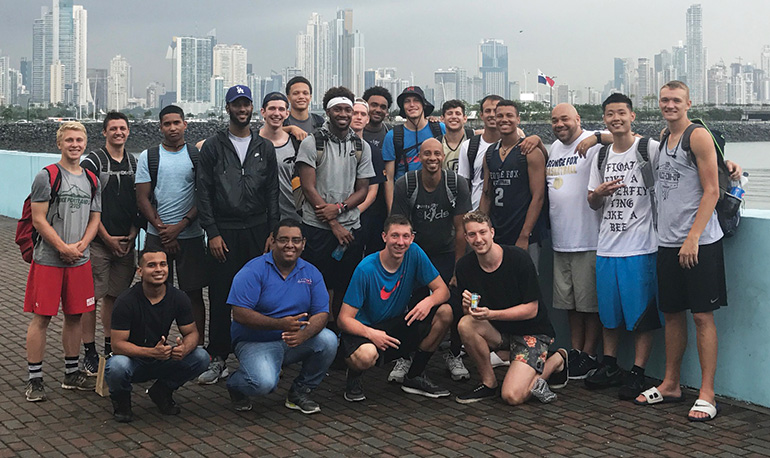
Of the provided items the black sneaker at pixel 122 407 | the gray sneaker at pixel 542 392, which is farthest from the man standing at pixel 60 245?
the gray sneaker at pixel 542 392

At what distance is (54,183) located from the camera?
19.5 feet

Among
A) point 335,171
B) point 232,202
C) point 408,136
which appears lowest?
point 232,202

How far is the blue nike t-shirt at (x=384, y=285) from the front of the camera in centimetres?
602

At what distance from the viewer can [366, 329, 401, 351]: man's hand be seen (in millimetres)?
5902

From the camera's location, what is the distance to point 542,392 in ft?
19.6

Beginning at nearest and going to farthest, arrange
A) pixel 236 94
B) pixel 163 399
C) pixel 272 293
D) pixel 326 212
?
1. pixel 163 399
2. pixel 272 293
3. pixel 236 94
4. pixel 326 212

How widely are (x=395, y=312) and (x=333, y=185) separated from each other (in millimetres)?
1125

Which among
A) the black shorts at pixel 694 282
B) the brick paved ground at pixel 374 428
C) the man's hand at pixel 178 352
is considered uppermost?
the black shorts at pixel 694 282

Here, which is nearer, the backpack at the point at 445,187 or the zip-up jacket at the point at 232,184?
the zip-up jacket at the point at 232,184

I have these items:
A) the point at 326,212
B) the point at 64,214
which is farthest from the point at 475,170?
the point at 64,214

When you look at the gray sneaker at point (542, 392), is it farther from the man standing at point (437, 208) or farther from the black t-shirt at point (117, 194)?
the black t-shirt at point (117, 194)

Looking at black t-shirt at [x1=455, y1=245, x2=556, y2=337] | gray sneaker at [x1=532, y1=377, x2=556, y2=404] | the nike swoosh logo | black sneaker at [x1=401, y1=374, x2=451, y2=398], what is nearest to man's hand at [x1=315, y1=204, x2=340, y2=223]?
the nike swoosh logo

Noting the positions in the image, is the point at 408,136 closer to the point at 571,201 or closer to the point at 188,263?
the point at 571,201

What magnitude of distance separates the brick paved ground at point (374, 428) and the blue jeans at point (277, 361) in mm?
173
